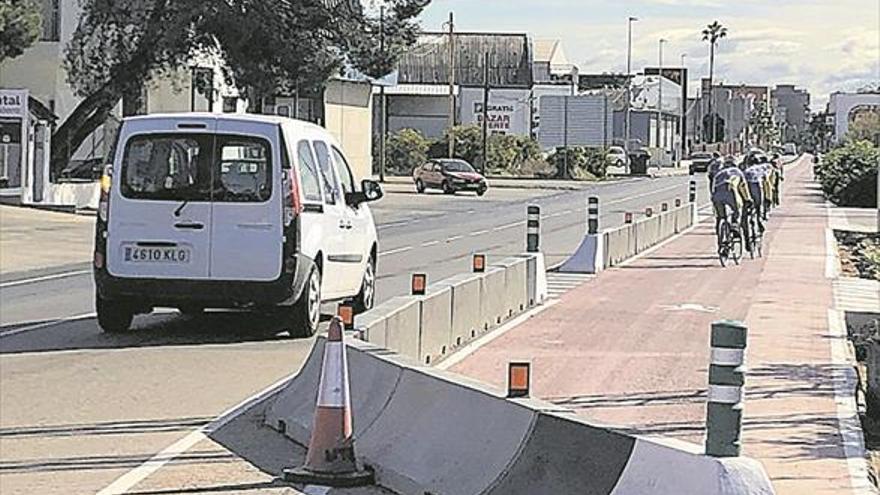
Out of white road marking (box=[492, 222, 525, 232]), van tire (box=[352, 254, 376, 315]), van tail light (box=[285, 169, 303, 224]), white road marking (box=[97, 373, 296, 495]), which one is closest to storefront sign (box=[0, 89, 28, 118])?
white road marking (box=[492, 222, 525, 232])

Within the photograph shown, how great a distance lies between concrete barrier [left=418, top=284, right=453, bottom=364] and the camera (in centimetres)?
1341

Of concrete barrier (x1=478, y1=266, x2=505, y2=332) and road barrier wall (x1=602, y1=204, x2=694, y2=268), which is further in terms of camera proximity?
road barrier wall (x1=602, y1=204, x2=694, y2=268)

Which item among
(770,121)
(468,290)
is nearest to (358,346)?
(468,290)

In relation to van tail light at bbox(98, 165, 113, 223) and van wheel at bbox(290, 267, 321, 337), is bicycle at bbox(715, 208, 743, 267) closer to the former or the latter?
van wheel at bbox(290, 267, 321, 337)

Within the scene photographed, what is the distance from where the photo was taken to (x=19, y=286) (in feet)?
74.9

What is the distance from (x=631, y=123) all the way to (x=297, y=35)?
3455 inches

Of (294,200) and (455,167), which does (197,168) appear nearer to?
(294,200)

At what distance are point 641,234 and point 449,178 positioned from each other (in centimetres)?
3453

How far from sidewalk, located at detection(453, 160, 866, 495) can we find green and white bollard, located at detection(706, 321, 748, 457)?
1.13 metres

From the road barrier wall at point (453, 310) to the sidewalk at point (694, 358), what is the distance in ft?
1.09

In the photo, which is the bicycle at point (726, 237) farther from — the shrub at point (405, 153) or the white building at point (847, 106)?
the shrub at point (405, 153)

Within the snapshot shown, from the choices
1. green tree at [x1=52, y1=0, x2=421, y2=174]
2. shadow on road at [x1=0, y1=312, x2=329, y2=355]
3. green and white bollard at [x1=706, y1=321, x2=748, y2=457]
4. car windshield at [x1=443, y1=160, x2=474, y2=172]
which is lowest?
shadow on road at [x1=0, y1=312, x2=329, y2=355]

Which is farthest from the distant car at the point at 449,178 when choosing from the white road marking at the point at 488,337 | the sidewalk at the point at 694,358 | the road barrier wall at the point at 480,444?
the road barrier wall at the point at 480,444

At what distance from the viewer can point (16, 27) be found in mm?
41312
